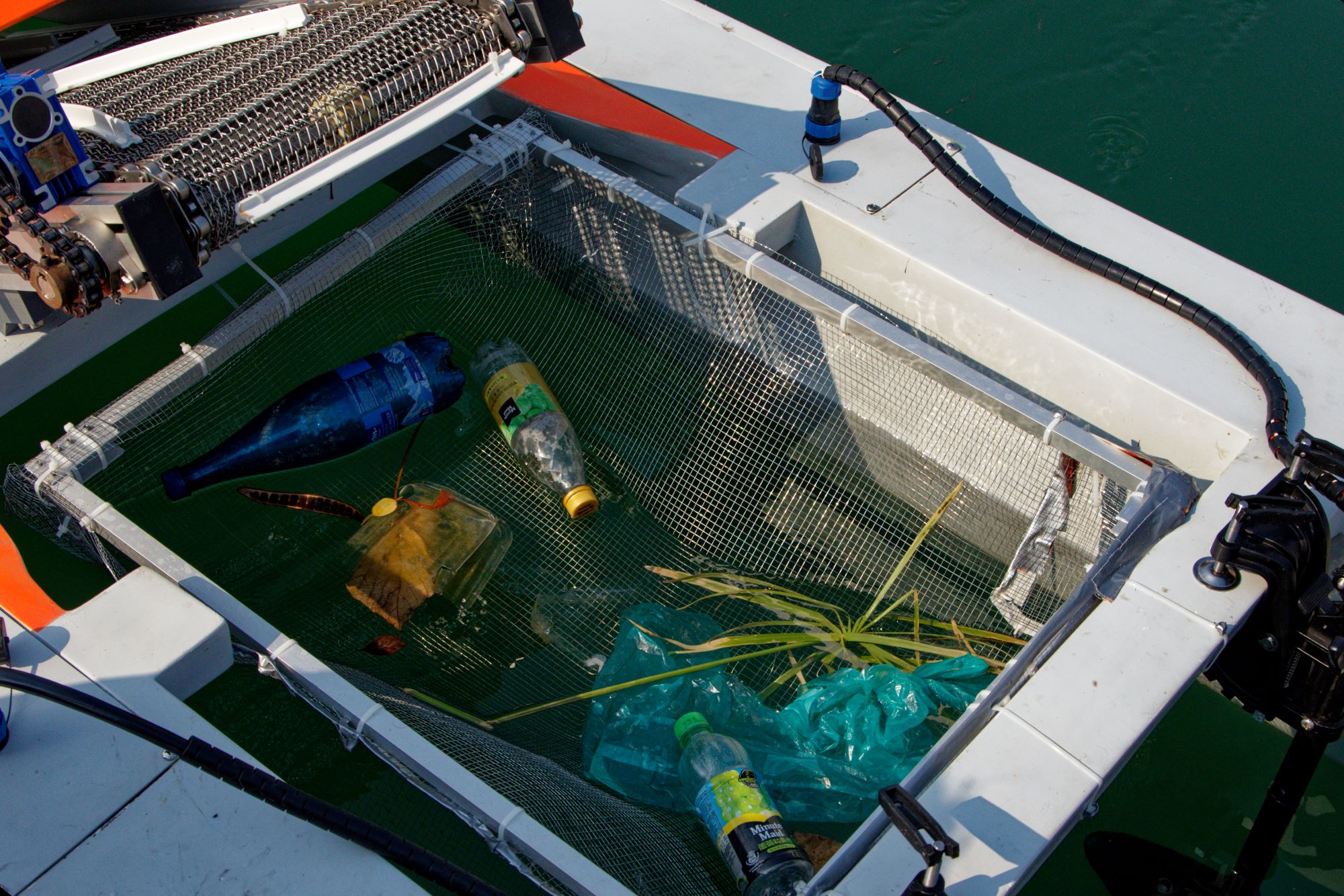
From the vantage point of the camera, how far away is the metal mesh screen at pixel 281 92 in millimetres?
1918

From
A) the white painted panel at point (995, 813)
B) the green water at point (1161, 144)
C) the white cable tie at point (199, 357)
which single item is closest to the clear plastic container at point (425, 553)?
the white cable tie at point (199, 357)

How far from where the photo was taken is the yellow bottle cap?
2346 millimetres

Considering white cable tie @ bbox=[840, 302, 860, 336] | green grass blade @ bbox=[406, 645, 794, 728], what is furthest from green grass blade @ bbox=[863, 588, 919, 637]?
white cable tie @ bbox=[840, 302, 860, 336]

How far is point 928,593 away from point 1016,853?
964 mm

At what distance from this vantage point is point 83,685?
1608 millimetres

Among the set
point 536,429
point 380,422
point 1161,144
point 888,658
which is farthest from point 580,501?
point 1161,144

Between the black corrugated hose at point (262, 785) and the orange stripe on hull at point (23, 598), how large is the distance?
1.35ft

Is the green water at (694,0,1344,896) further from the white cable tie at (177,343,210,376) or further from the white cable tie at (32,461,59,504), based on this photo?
the white cable tie at (32,461,59,504)

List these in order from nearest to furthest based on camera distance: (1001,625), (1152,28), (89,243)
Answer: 1. (89,243)
2. (1001,625)
3. (1152,28)

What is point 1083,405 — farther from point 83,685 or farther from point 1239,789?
point 83,685

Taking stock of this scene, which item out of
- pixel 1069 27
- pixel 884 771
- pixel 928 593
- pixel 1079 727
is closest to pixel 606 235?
pixel 928 593

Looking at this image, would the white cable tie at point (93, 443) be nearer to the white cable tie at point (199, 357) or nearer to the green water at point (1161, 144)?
the white cable tie at point (199, 357)

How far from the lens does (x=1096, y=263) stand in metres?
2.28

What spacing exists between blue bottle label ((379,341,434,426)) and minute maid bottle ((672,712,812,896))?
114 cm
